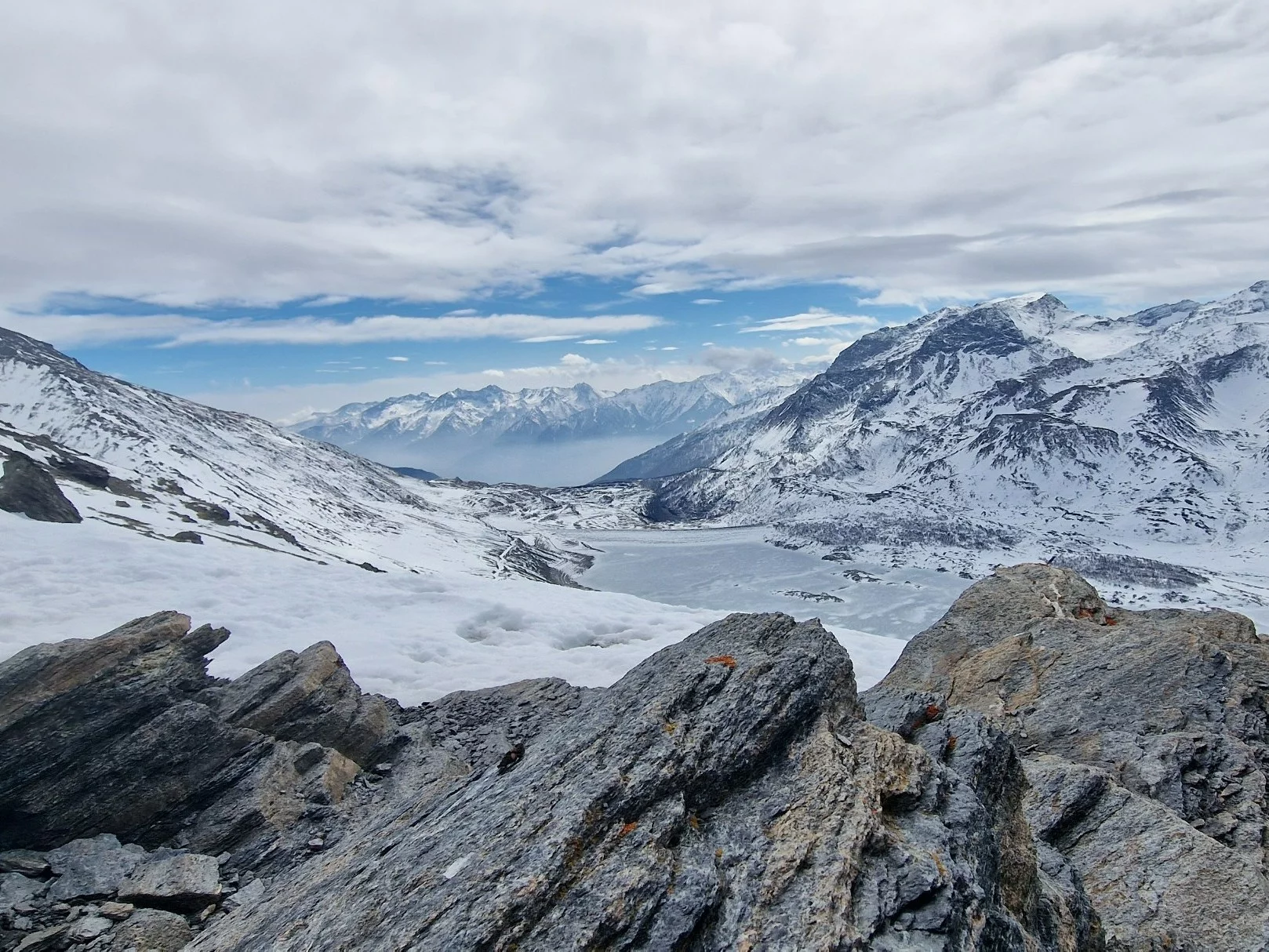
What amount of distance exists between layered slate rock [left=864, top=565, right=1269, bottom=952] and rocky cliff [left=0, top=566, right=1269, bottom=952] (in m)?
0.08

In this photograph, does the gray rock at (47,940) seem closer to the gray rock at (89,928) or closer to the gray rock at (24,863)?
the gray rock at (89,928)

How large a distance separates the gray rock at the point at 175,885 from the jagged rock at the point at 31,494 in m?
45.0

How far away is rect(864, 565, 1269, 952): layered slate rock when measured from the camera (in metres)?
12.6

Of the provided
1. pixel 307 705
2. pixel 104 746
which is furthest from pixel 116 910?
pixel 307 705

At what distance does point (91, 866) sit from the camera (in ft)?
49.8

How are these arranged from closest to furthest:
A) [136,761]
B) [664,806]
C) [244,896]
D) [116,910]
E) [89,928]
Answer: [664,806]
[89,928]
[116,910]
[244,896]
[136,761]

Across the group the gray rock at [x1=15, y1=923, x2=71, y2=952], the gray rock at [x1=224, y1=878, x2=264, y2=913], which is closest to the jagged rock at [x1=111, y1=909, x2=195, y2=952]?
the gray rock at [x1=15, y1=923, x2=71, y2=952]

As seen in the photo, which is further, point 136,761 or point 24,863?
point 136,761

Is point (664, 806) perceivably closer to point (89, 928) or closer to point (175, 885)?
point (175, 885)

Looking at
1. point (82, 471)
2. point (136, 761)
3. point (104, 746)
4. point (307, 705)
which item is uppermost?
point (82, 471)

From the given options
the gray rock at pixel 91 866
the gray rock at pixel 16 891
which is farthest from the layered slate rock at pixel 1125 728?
the gray rock at pixel 16 891

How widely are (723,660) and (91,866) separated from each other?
15.1m

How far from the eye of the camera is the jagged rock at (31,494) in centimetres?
4797

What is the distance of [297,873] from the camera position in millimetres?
12875
